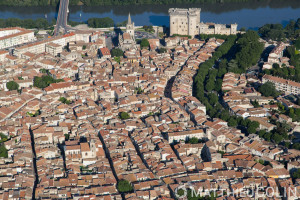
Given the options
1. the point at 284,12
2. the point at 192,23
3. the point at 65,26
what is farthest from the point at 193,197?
the point at 284,12

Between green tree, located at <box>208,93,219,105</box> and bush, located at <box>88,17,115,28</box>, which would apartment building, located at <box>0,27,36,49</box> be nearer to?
bush, located at <box>88,17,115,28</box>

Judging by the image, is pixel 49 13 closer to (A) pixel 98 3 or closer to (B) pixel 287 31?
(A) pixel 98 3

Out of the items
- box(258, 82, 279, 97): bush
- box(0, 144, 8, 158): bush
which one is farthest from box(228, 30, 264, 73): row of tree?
box(0, 144, 8, 158): bush

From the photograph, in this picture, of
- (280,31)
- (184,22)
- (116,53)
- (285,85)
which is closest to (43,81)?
(116,53)

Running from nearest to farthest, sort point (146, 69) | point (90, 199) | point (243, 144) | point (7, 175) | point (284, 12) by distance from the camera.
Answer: point (90, 199)
point (7, 175)
point (243, 144)
point (146, 69)
point (284, 12)

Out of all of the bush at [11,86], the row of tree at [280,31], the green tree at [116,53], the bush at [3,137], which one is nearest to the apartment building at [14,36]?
the green tree at [116,53]

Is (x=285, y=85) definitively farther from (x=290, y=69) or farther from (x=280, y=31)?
(x=280, y=31)
